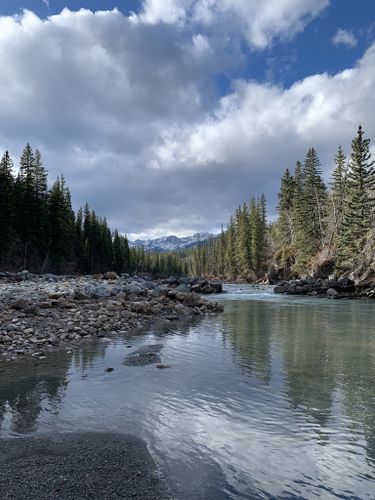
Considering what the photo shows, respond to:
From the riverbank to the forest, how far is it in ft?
120

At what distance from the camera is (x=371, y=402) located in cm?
694

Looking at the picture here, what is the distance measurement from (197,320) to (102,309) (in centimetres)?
504

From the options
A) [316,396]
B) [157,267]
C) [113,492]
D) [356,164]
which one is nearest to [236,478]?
[113,492]

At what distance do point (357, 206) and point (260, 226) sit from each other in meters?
41.7

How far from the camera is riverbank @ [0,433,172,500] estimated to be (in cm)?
394

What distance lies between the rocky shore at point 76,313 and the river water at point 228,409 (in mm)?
1485

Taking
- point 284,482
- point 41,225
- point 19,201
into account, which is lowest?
point 284,482

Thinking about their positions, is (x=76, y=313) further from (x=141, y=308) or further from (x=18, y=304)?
(x=141, y=308)

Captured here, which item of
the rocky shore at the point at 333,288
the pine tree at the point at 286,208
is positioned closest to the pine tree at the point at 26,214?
the rocky shore at the point at 333,288

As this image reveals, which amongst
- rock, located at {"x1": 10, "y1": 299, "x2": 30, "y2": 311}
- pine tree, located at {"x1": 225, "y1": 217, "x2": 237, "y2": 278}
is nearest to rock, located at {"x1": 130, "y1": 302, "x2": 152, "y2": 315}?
rock, located at {"x1": 10, "y1": 299, "x2": 30, "y2": 311}

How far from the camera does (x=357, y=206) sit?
4025cm

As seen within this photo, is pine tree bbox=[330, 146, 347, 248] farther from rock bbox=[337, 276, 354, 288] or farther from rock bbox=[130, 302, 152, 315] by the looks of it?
rock bbox=[130, 302, 152, 315]

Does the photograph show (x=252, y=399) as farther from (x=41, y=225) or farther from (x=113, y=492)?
(x=41, y=225)

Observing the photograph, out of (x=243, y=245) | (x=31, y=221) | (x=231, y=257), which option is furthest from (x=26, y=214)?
(x=231, y=257)
